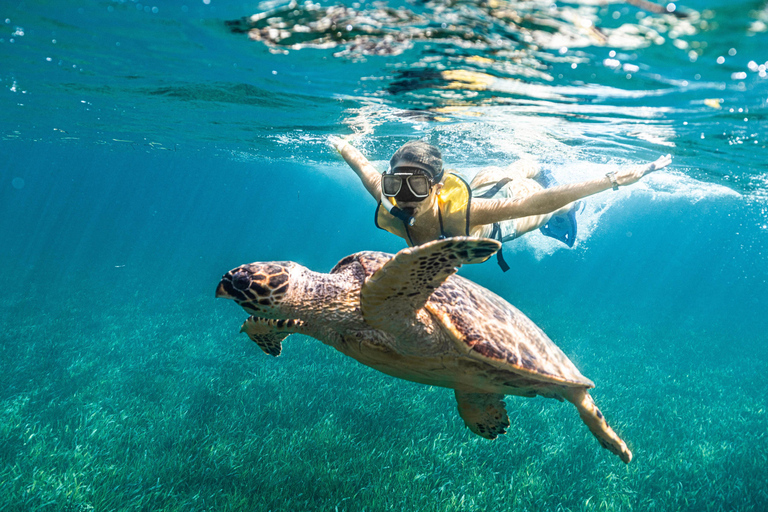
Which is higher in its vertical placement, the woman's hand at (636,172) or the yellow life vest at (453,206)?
the woman's hand at (636,172)

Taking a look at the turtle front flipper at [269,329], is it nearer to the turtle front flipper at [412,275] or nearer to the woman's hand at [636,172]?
the turtle front flipper at [412,275]

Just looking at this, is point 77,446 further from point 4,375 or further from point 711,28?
point 711,28

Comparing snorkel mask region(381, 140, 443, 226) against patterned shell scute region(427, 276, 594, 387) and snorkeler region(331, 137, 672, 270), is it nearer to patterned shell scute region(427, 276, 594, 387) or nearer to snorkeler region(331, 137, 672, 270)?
snorkeler region(331, 137, 672, 270)

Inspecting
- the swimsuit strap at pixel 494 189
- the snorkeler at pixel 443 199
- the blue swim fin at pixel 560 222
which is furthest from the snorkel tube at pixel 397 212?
the blue swim fin at pixel 560 222

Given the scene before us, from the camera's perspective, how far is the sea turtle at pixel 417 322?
2.74m

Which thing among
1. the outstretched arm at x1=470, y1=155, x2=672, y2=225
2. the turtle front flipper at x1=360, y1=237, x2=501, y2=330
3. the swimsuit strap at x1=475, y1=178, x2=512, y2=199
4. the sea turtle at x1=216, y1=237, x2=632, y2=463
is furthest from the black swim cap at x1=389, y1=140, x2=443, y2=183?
the turtle front flipper at x1=360, y1=237, x2=501, y2=330

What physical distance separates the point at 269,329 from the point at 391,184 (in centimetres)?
224

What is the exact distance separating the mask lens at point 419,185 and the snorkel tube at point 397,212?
0.90ft

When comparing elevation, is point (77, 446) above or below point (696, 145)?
below

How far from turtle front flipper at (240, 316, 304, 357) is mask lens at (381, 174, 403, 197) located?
161 centimetres

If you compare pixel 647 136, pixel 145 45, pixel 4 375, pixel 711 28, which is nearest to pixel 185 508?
pixel 4 375

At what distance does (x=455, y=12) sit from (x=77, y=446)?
27.8 feet

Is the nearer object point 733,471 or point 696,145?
point 733,471

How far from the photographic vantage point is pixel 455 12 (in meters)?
4.92
